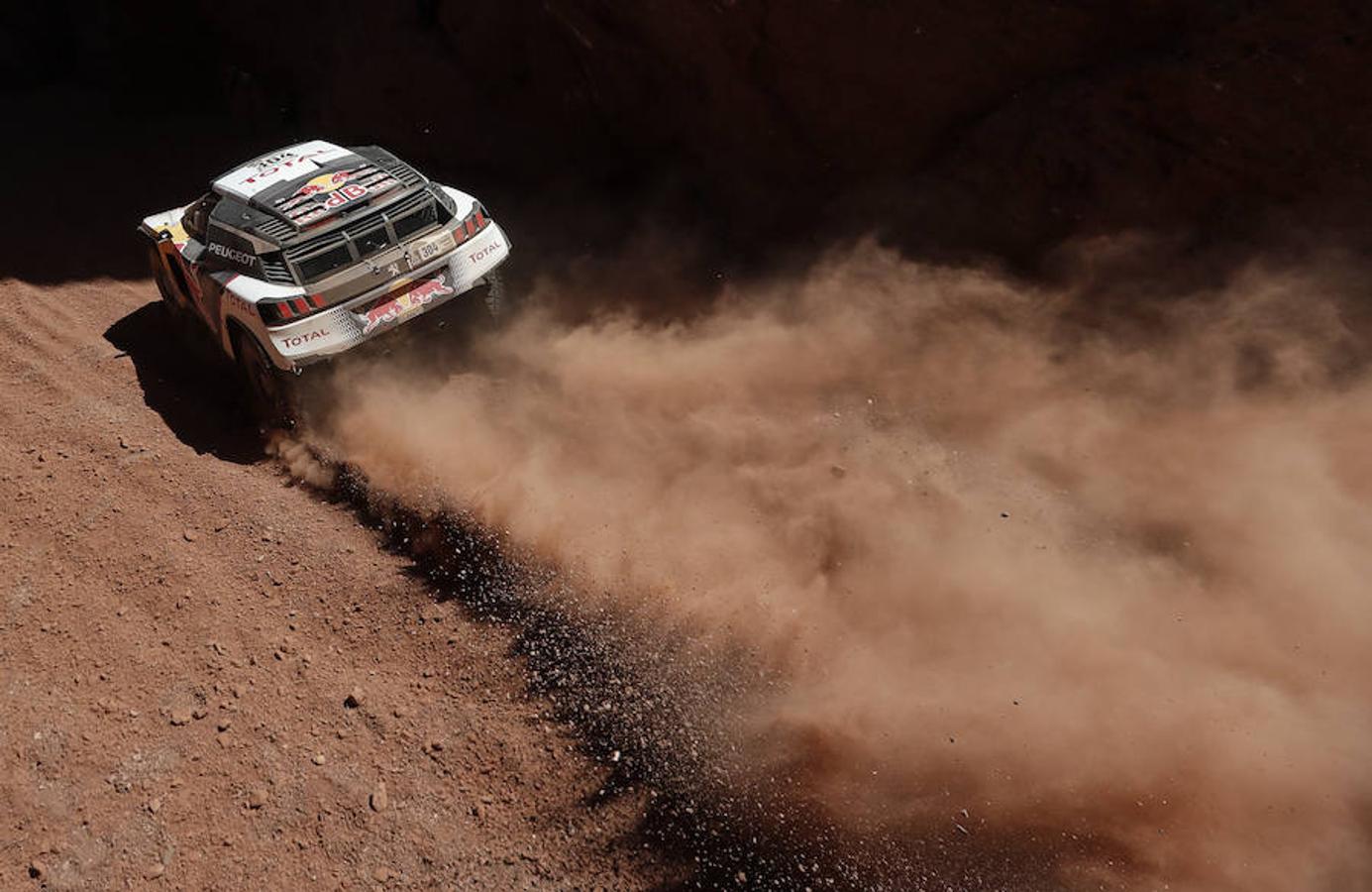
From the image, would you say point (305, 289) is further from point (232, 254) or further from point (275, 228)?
point (232, 254)

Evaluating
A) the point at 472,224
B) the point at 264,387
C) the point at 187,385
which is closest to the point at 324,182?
the point at 472,224

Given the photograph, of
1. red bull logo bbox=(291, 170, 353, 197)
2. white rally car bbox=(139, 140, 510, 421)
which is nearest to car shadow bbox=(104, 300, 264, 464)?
white rally car bbox=(139, 140, 510, 421)

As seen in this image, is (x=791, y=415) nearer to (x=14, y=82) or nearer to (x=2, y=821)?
(x=2, y=821)

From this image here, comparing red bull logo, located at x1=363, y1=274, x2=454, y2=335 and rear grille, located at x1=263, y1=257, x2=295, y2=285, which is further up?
red bull logo, located at x1=363, y1=274, x2=454, y2=335

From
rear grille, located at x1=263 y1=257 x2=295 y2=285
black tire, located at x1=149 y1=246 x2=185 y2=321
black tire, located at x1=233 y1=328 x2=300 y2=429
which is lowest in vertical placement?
black tire, located at x1=149 y1=246 x2=185 y2=321

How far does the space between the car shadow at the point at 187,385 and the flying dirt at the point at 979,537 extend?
88 cm

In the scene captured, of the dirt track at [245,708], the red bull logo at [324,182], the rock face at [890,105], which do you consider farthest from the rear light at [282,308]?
the rock face at [890,105]

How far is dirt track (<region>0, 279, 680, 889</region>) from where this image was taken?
3947 millimetres

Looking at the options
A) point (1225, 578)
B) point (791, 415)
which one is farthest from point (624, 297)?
point (1225, 578)

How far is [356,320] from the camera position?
19.5ft

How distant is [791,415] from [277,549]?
3.44m

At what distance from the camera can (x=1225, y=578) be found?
169 inches

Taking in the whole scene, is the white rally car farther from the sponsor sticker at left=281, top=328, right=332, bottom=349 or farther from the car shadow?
the car shadow

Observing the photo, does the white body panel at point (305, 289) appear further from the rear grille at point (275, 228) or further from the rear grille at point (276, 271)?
the rear grille at point (275, 228)
